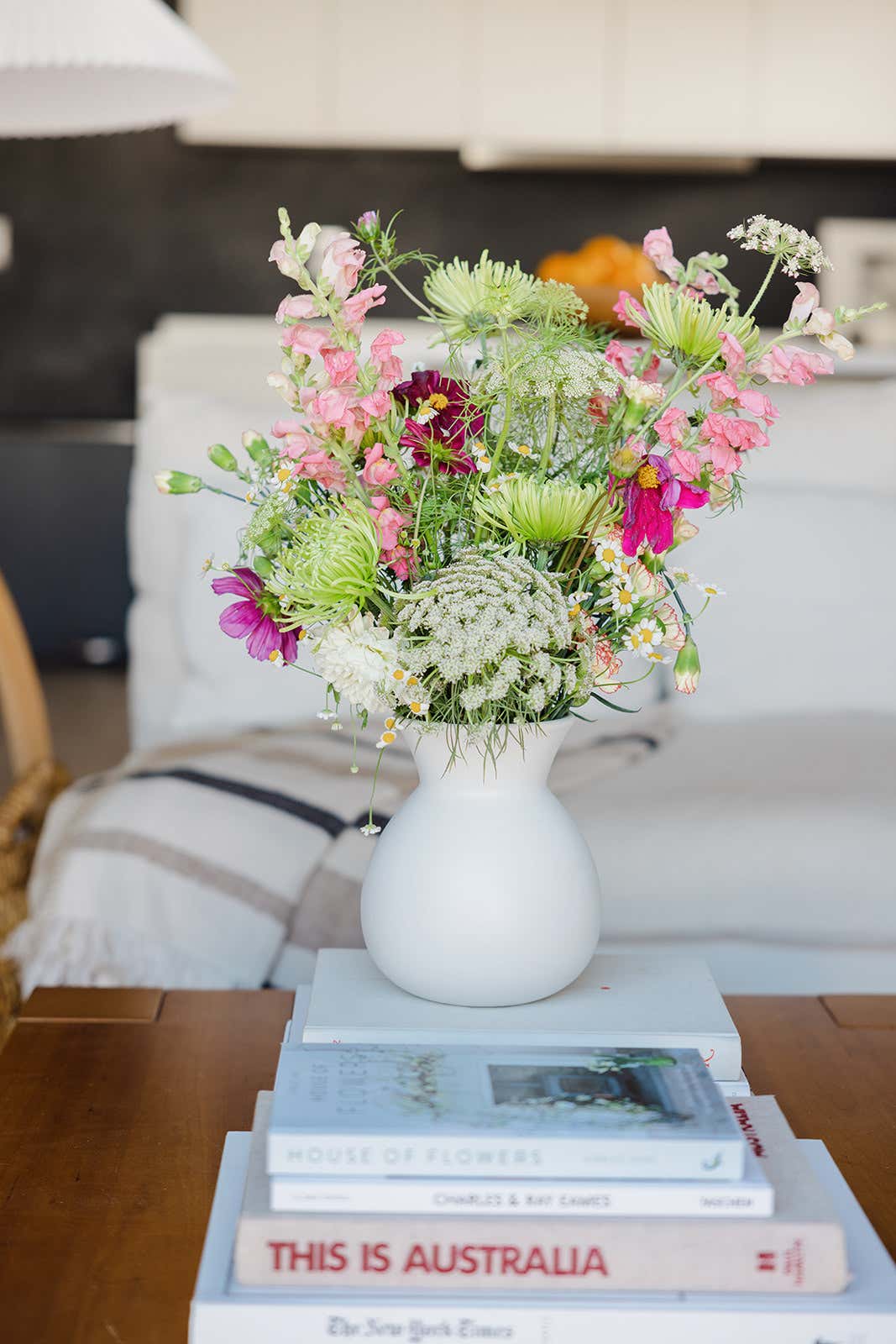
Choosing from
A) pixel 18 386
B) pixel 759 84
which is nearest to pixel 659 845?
pixel 759 84

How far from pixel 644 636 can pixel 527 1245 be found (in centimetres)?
34

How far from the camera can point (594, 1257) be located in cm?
67

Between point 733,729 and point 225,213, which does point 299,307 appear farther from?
point 225,213

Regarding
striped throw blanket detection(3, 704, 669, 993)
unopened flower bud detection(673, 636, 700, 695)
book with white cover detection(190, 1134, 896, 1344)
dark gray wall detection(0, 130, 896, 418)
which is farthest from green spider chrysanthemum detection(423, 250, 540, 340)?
dark gray wall detection(0, 130, 896, 418)

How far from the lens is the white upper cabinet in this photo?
15.5ft

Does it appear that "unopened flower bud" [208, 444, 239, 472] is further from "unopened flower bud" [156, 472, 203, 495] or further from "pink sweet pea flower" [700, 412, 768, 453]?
"pink sweet pea flower" [700, 412, 768, 453]

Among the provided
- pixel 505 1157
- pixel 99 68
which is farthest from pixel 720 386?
pixel 99 68

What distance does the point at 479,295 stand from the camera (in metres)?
0.84

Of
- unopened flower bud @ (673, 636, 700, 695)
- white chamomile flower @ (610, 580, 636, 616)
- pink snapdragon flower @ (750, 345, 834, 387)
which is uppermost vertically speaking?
pink snapdragon flower @ (750, 345, 834, 387)

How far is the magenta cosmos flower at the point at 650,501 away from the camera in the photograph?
2.60ft

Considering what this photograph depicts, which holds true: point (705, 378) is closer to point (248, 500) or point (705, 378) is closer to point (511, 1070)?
point (248, 500)

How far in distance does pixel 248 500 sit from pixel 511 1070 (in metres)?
0.37

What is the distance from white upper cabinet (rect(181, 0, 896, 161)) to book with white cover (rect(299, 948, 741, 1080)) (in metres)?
4.40

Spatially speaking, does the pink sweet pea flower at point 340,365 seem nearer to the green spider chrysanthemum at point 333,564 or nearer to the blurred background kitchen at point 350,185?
the green spider chrysanthemum at point 333,564
